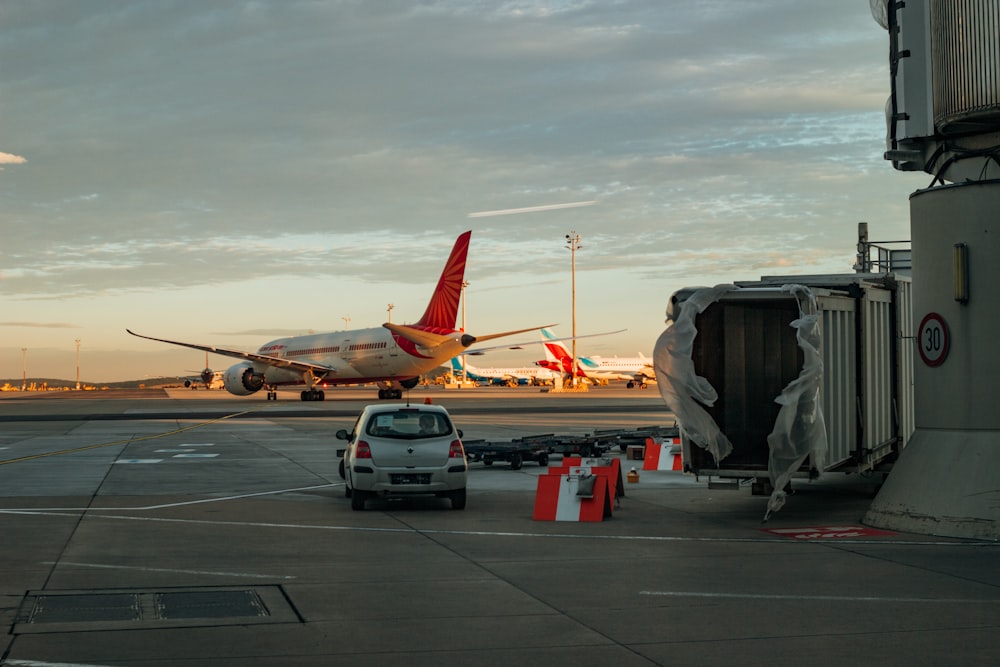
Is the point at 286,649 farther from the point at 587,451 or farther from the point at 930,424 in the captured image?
the point at 587,451

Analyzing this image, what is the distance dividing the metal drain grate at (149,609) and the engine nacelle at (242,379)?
206 feet

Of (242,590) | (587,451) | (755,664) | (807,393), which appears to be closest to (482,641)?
(755,664)

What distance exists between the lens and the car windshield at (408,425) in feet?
53.5

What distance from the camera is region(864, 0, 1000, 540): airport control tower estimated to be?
12984 mm

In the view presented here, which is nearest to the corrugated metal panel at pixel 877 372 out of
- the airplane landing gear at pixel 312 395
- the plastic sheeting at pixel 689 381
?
the plastic sheeting at pixel 689 381

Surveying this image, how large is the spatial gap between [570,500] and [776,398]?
3.11 m

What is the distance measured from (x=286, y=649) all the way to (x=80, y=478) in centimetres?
1492

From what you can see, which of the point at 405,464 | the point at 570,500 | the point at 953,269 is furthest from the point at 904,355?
the point at 405,464

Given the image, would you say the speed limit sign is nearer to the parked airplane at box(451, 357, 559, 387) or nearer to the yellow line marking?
the yellow line marking

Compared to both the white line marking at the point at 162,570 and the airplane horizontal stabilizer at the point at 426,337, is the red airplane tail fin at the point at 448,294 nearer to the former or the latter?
the airplane horizontal stabilizer at the point at 426,337

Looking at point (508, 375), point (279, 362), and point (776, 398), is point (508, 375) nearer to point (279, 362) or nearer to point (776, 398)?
point (279, 362)

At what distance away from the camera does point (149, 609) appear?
9.05 m

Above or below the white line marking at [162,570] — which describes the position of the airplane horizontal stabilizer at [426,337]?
above

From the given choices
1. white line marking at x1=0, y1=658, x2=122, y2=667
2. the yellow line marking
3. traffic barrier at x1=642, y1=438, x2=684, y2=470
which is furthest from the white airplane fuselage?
white line marking at x1=0, y1=658, x2=122, y2=667
